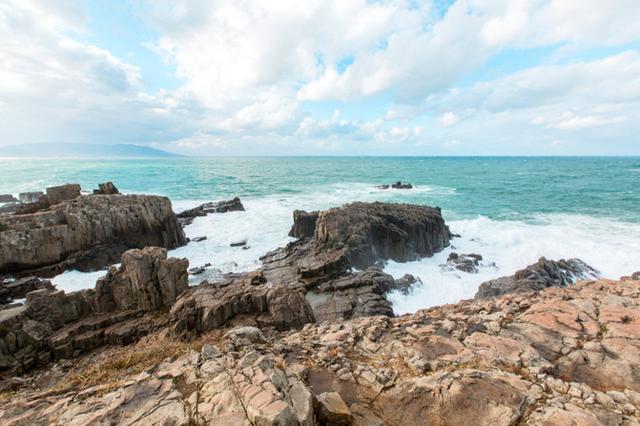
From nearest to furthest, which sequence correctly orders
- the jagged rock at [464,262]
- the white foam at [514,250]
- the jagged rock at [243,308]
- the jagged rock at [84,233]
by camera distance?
the jagged rock at [243,308], the white foam at [514,250], the jagged rock at [84,233], the jagged rock at [464,262]

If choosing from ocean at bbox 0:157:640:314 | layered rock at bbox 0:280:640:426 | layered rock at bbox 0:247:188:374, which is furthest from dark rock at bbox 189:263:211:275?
layered rock at bbox 0:280:640:426

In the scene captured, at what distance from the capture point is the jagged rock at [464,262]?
73.8 feet

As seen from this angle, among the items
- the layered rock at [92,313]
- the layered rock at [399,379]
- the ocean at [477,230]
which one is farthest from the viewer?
the ocean at [477,230]

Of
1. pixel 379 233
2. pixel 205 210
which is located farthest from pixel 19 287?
pixel 379 233

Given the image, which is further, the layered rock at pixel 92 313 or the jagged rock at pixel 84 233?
the jagged rock at pixel 84 233

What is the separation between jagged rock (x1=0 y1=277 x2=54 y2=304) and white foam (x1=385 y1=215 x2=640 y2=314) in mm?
21247

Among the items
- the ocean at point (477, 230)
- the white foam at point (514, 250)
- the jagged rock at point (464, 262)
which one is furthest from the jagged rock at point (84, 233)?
the jagged rock at point (464, 262)

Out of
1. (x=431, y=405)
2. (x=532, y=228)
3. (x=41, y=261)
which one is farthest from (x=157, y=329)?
(x=532, y=228)

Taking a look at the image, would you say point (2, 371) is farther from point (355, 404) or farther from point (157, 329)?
point (355, 404)

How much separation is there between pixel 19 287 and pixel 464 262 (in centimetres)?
2986

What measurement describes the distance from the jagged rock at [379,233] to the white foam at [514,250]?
1198 mm

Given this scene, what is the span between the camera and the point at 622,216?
37.3 metres

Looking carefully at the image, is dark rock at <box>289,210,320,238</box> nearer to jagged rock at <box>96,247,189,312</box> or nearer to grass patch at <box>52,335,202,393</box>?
jagged rock at <box>96,247,189,312</box>

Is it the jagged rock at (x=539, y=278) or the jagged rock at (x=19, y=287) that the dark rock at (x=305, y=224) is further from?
the jagged rock at (x=19, y=287)
